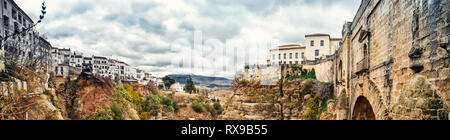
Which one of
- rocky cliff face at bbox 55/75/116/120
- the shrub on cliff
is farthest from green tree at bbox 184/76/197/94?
rocky cliff face at bbox 55/75/116/120

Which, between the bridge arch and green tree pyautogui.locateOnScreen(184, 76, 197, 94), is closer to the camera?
the bridge arch

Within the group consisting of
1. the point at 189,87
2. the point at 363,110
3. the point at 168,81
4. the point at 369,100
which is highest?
the point at 369,100

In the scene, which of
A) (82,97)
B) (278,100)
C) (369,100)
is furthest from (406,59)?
(278,100)

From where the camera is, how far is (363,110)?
9242 millimetres

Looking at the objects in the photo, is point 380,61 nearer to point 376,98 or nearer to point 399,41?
point 376,98

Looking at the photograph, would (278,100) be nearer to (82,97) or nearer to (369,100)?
(369,100)

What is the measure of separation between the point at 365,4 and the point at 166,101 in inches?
1111

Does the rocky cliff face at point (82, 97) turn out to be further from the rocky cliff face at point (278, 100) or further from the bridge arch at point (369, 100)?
the bridge arch at point (369, 100)

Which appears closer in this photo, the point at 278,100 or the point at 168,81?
the point at 278,100

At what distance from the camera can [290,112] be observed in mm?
18891

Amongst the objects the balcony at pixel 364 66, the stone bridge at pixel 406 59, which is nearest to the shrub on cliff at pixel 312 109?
the stone bridge at pixel 406 59

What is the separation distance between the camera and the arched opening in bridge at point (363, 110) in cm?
892

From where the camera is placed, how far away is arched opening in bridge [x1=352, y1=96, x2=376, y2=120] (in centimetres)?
892

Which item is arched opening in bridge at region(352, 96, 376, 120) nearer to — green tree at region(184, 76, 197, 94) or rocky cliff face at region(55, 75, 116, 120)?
rocky cliff face at region(55, 75, 116, 120)
